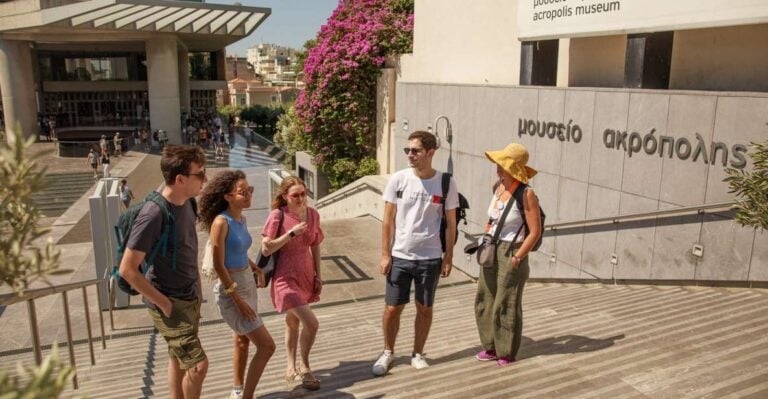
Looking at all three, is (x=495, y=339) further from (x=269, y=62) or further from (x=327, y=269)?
(x=269, y=62)

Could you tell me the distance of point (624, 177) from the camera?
7.24m

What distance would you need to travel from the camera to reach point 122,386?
477cm

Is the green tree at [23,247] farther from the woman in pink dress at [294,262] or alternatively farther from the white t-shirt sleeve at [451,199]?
the white t-shirt sleeve at [451,199]

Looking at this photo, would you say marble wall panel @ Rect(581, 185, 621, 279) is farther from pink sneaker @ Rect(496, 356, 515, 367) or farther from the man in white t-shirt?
the man in white t-shirt

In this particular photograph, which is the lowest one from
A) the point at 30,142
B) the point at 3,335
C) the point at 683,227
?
the point at 3,335

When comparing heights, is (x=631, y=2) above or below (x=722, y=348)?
above

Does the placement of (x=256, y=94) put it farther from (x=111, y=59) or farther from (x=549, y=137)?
→ (x=549, y=137)

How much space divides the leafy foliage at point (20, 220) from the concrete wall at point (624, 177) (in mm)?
6028

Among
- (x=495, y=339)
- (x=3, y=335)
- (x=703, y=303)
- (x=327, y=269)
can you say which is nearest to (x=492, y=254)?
(x=495, y=339)

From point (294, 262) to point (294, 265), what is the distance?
0.02 metres

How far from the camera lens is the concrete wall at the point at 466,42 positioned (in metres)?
10.8

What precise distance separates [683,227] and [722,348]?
2.58m

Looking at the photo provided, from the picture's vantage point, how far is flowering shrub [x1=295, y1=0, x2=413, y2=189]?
17312 mm

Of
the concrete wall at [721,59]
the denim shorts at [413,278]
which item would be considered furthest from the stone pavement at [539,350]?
the concrete wall at [721,59]
